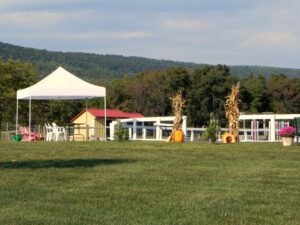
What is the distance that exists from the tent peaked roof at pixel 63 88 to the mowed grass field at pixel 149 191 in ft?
41.9

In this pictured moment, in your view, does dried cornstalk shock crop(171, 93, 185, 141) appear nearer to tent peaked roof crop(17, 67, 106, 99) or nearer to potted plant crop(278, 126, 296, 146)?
tent peaked roof crop(17, 67, 106, 99)

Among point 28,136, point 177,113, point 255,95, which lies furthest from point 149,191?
point 255,95

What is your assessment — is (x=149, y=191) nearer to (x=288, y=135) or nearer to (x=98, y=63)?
(x=288, y=135)

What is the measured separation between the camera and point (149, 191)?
7.39m

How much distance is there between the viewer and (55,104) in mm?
56281

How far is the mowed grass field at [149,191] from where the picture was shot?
573cm

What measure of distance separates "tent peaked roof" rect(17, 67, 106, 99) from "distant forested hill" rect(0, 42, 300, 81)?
86609mm

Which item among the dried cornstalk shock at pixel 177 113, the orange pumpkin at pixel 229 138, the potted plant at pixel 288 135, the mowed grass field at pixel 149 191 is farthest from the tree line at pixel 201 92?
the mowed grass field at pixel 149 191

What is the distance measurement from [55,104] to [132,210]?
167 ft

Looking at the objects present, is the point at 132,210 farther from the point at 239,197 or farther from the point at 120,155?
the point at 120,155

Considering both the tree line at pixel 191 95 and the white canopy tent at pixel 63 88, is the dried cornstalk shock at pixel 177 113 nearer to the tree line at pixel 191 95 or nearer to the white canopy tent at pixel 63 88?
the white canopy tent at pixel 63 88

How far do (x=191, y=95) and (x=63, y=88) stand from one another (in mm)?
40179

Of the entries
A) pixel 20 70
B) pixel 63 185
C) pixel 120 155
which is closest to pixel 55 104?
pixel 20 70

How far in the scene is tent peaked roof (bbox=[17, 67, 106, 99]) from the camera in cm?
2469
